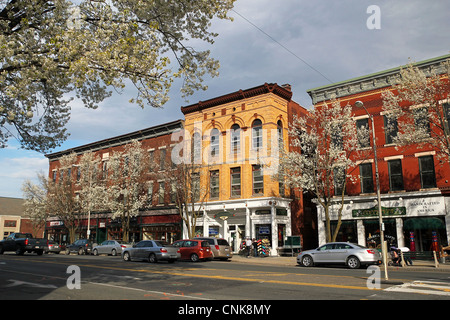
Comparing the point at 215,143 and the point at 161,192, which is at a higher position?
the point at 215,143

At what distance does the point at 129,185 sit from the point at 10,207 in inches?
2171

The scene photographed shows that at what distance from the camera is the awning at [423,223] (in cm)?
2502

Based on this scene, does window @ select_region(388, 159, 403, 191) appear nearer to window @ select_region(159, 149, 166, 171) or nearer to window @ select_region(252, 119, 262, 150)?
window @ select_region(252, 119, 262, 150)

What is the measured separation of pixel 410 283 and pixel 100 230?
41.3 meters

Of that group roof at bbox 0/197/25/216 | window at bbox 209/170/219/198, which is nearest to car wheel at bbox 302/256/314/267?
window at bbox 209/170/219/198

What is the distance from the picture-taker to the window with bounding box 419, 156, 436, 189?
2613 centimetres

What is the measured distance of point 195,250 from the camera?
2456cm

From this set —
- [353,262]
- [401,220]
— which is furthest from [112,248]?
[401,220]

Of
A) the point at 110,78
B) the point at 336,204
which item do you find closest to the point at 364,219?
the point at 336,204

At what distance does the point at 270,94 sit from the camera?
32844mm

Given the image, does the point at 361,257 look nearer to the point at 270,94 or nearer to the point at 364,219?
the point at 364,219

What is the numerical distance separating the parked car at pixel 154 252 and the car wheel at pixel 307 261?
25.9ft

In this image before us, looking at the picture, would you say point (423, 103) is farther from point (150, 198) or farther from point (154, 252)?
point (150, 198)

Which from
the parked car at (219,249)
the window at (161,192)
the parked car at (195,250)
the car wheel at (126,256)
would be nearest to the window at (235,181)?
the parked car at (219,249)
